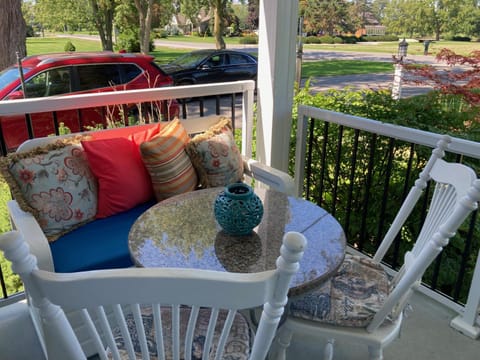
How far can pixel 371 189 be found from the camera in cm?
300

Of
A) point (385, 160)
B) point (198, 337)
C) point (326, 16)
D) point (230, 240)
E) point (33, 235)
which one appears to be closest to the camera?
point (198, 337)

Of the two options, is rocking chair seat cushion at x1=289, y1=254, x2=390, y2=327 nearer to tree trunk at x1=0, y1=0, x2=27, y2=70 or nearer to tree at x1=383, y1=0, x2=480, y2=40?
tree at x1=383, y1=0, x2=480, y2=40

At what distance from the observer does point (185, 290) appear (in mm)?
709

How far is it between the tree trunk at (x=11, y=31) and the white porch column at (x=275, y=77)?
374cm

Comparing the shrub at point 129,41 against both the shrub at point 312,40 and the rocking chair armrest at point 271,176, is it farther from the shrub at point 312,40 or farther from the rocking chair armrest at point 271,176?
the rocking chair armrest at point 271,176

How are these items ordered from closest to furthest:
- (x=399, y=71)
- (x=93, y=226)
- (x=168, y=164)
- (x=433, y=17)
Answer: (x=93, y=226) < (x=168, y=164) < (x=399, y=71) < (x=433, y=17)

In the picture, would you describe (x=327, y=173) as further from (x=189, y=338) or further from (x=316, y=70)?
(x=316, y=70)

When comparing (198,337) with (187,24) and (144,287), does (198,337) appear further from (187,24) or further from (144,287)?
(187,24)

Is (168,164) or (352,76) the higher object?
(168,164)

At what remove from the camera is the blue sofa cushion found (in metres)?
1.71

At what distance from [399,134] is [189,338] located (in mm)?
1787

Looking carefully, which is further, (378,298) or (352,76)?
(352,76)

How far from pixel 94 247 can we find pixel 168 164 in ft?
1.91

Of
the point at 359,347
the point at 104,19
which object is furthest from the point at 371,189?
the point at 104,19
